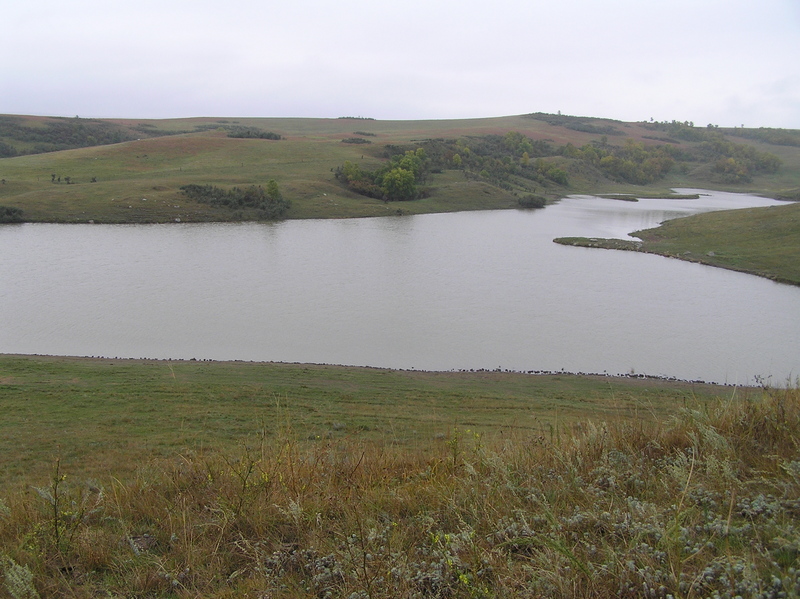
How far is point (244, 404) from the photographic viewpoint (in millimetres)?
10586

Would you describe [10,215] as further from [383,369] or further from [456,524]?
[456,524]

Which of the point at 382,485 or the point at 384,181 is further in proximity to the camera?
the point at 384,181

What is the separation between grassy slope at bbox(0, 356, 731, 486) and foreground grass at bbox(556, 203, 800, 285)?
58.9 feet

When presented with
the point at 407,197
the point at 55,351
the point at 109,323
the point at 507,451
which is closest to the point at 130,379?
the point at 55,351

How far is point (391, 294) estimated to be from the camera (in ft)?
68.4

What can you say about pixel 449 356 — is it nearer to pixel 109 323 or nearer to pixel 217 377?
pixel 217 377

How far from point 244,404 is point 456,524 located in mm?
8014

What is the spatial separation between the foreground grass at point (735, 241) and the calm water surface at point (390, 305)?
5.61 ft

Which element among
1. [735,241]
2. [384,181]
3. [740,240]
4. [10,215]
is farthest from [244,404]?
[384,181]

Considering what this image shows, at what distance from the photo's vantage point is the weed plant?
265cm

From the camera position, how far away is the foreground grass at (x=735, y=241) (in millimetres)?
27250

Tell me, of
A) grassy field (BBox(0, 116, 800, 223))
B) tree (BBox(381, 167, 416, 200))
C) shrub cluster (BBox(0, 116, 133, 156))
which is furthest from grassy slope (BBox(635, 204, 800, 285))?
shrub cluster (BBox(0, 116, 133, 156))

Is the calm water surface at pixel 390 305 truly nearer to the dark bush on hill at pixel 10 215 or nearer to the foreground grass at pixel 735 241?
the foreground grass at pixel 735 241

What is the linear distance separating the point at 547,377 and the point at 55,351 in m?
13.2
